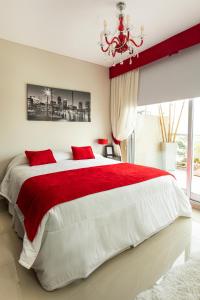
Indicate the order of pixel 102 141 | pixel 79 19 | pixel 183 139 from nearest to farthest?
pixel 79 19 → pixel 183 139 → pixel 102 141

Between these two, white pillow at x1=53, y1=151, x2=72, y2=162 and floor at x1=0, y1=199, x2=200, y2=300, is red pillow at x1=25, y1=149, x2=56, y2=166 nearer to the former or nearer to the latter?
white pillow at x1=53, y1=151, x2=72, y2=162

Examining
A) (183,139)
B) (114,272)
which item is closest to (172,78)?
(183,139)

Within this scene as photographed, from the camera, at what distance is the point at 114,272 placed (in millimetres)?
1684

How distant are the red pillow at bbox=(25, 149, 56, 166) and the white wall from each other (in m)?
2.06

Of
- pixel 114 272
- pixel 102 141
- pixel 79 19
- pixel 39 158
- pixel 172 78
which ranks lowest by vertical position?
pixel 114 272

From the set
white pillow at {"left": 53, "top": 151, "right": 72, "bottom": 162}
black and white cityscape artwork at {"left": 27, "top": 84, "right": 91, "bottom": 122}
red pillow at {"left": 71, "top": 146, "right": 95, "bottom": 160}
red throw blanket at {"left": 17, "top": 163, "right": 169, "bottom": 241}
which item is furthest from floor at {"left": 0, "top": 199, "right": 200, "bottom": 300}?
black and white cityscape artwork at {"left": 27, "top": 84, "right": 91, "bottom": 122}

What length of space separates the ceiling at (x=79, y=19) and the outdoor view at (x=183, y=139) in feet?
4.23

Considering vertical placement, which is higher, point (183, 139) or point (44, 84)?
point (44, 84)

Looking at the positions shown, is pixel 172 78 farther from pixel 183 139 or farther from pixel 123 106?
pixel 183 139

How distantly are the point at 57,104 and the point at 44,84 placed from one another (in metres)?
0.43

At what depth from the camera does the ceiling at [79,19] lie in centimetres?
216

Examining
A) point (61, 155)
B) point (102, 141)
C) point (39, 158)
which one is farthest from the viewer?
point (102, 141)

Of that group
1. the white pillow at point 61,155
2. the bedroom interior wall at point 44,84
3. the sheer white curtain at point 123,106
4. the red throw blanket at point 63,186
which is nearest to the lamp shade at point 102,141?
the bedroom interior wall at point 44,84

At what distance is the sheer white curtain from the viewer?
375cm
